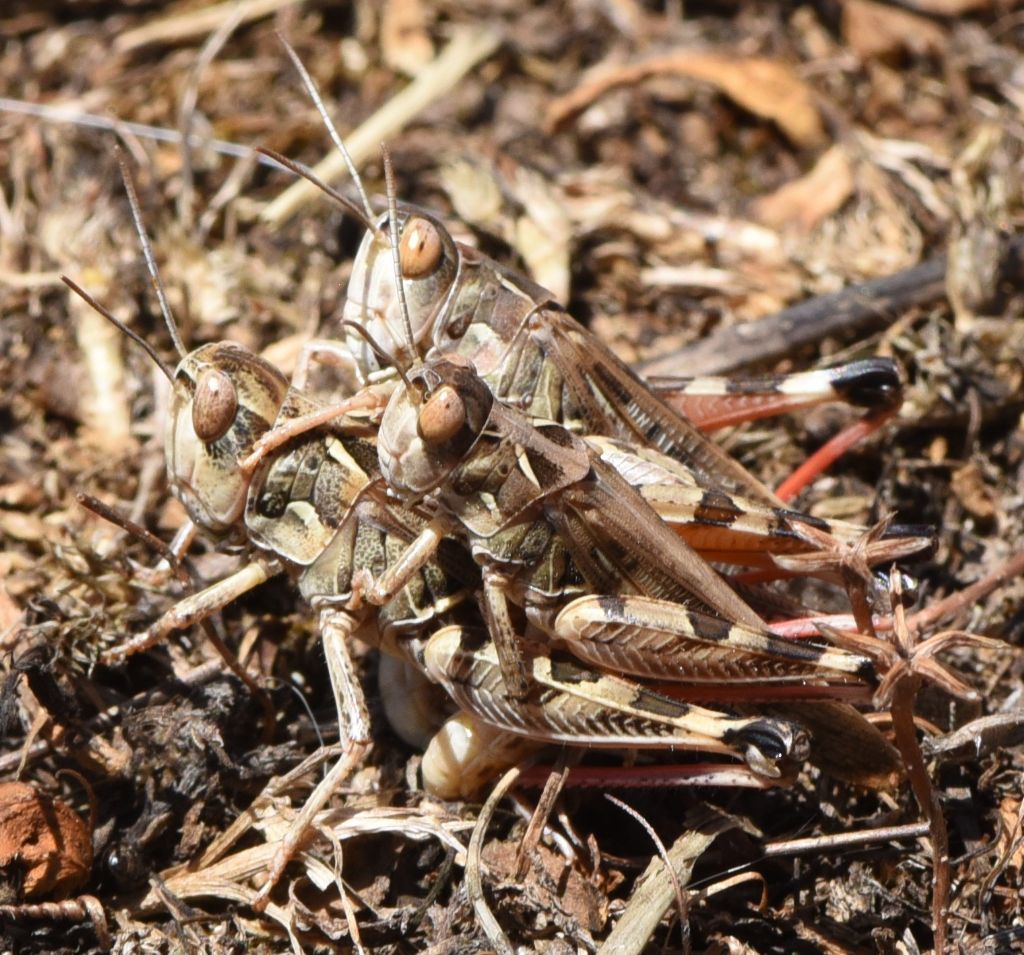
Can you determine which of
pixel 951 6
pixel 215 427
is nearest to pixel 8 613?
pixel 215 427

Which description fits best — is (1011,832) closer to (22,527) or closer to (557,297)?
(557,297)

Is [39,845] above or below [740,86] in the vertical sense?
below

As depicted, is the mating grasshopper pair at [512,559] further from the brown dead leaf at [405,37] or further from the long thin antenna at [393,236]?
the brown dead leaf at [405,37]

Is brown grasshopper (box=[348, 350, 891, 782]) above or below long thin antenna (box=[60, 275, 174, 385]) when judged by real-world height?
below

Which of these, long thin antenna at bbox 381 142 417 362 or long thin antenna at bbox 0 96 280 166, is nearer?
long thin antenna at bbox 381 142 417 362

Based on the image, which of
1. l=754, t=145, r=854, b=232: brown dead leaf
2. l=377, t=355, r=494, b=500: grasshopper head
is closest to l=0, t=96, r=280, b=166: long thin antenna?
l=754, t=145, r=854, b=232: brown dead leaf

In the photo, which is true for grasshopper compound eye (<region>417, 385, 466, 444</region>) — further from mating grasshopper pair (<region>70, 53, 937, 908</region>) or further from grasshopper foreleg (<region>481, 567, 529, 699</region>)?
grasshopper foreleg (<region>481, 567, 529, 699</region>)

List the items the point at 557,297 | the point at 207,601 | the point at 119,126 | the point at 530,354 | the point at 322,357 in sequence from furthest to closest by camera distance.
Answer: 1. the point at 119,126
2. the point at 557,297
3. the point at 322,357
4. the point at 530,354
5. the point at 207,601
